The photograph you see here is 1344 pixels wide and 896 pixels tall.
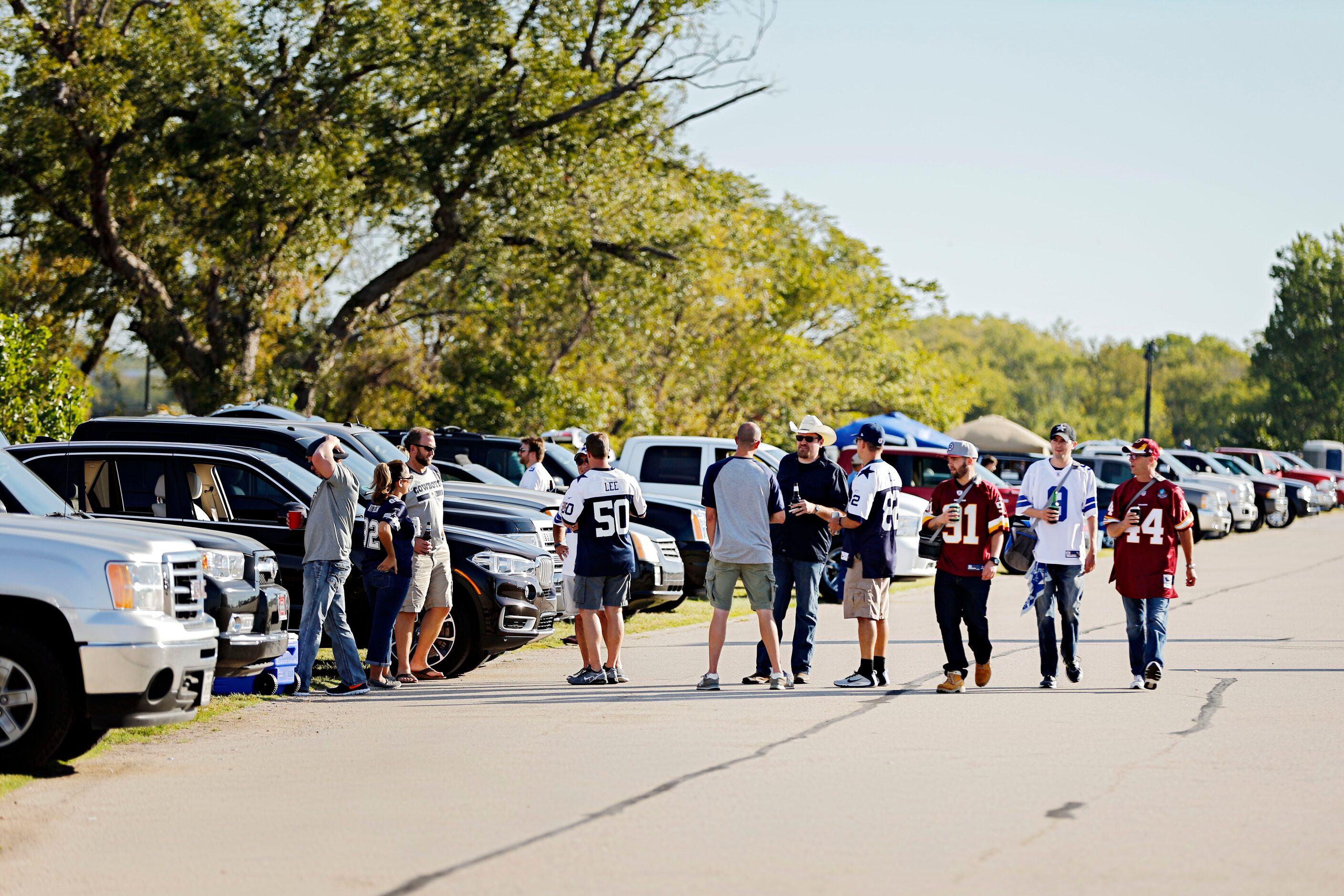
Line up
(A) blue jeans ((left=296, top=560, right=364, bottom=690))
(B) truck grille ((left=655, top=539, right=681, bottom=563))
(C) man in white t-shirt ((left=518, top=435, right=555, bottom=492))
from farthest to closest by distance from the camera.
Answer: (C) man in white t-shirt ((left=518, top=435, right=555, bottom=492)), (B) truck grille ((left=655, top=539, right=681, bottom=563)), (A) blue jeans ((left=296, top=560, right=364, bottom=690))

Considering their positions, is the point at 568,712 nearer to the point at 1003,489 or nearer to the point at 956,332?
the point at 1003,489

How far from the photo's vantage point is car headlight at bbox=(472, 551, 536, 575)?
40.5 feet

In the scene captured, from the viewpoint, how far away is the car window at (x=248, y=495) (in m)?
12.1

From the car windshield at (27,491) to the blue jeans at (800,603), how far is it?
494cm

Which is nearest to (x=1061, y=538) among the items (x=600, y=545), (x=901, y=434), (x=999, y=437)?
(x=600, y=545)

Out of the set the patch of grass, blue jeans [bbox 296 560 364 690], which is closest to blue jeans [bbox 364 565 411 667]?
blue jeans [bbox 296 560 364 690]

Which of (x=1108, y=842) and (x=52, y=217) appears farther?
(x=52, y=217)

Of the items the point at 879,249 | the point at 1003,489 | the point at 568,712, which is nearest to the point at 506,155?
the point at 1003,489

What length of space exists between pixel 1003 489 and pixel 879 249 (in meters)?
35.7

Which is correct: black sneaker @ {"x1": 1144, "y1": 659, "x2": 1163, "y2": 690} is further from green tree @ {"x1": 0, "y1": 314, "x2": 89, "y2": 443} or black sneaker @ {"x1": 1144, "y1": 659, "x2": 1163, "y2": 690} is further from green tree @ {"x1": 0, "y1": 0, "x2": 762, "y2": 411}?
green tree @ {"x1": 0, "y1": 0, "x2": 762, "y2": 411}

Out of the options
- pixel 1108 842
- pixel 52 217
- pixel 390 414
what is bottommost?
pixel 1108 842

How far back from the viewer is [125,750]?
355 inches

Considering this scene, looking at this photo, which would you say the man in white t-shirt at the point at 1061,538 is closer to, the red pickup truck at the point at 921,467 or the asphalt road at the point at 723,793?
the asphalt road at the point at 723,793

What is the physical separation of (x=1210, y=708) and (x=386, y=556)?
574cm
